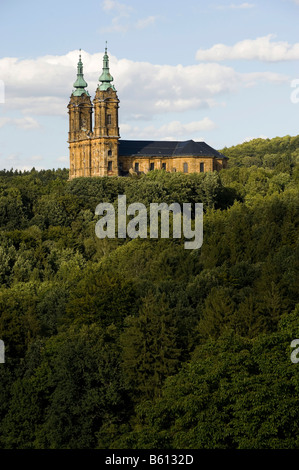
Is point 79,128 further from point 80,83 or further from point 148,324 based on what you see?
point 148,324

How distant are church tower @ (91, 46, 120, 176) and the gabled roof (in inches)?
129

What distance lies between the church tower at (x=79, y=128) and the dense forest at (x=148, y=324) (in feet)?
30.0

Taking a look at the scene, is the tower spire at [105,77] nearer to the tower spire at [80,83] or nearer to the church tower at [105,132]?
the church tower at [105,132]

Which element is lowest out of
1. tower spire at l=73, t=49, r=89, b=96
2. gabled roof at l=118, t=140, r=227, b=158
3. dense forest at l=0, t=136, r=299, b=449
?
dense forest at l=0, t=136, r=299, b=449

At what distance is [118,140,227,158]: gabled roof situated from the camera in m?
119

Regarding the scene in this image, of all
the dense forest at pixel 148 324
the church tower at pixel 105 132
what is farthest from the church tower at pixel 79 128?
the dense forest at pixel 148 324

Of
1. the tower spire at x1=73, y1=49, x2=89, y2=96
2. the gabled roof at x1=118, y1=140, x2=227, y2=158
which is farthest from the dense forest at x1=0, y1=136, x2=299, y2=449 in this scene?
the tower spire at x1=73, y1=49, x2=89, y2=96

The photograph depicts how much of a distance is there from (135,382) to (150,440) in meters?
11.3

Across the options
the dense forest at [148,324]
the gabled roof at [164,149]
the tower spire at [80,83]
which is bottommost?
the dense forest at [148,324]

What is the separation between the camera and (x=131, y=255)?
84750 millimetres

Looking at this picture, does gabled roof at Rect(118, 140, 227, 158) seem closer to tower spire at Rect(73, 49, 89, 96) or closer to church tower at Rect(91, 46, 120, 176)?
church tower at Rect(91, 46, 120, 176)

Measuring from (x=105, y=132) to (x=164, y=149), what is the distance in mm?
9077

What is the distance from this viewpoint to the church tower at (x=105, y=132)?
11425cm
